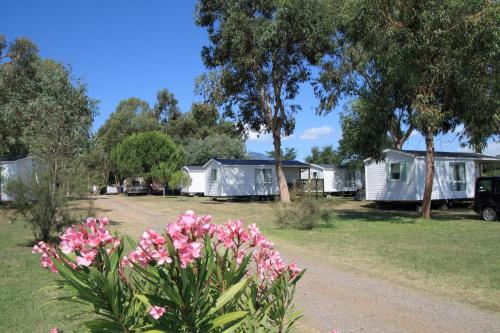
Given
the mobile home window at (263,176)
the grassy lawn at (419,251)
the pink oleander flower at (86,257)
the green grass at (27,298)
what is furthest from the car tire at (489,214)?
the mobile home window at (263,176)

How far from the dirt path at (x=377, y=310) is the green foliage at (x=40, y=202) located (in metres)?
6.79

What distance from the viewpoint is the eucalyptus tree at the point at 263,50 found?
2502 centimetres

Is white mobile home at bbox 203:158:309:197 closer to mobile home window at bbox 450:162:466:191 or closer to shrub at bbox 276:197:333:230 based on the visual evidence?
mobile home window at bbox 450:162:466:191

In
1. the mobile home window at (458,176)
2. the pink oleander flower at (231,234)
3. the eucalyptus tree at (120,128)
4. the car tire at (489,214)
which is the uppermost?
the eucalyptus tree at (120,128)

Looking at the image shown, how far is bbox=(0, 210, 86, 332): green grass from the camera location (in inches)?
196

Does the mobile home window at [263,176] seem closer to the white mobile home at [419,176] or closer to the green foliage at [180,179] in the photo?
the green foliage at [180,179]

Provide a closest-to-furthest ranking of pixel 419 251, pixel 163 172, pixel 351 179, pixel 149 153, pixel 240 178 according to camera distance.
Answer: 1. pixel 419 251
2. pixel 240 178
3. pixel 351 179
4. pixel 163 172
5. pixel 149 153

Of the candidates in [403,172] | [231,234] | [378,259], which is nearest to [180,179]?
[403,172]

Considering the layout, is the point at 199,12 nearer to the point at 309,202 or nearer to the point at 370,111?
the point at 370,111

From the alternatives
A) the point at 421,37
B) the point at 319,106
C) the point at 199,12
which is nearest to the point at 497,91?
the point at 421,37

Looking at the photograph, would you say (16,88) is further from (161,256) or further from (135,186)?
(161,256)

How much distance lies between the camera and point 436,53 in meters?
15.8

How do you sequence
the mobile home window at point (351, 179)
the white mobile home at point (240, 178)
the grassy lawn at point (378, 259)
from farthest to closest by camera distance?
the mobile home window at point (351, 179), the white mobile home at point (240, 178), the grassy lawn at point (378, 259)

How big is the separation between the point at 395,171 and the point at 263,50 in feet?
32.8
